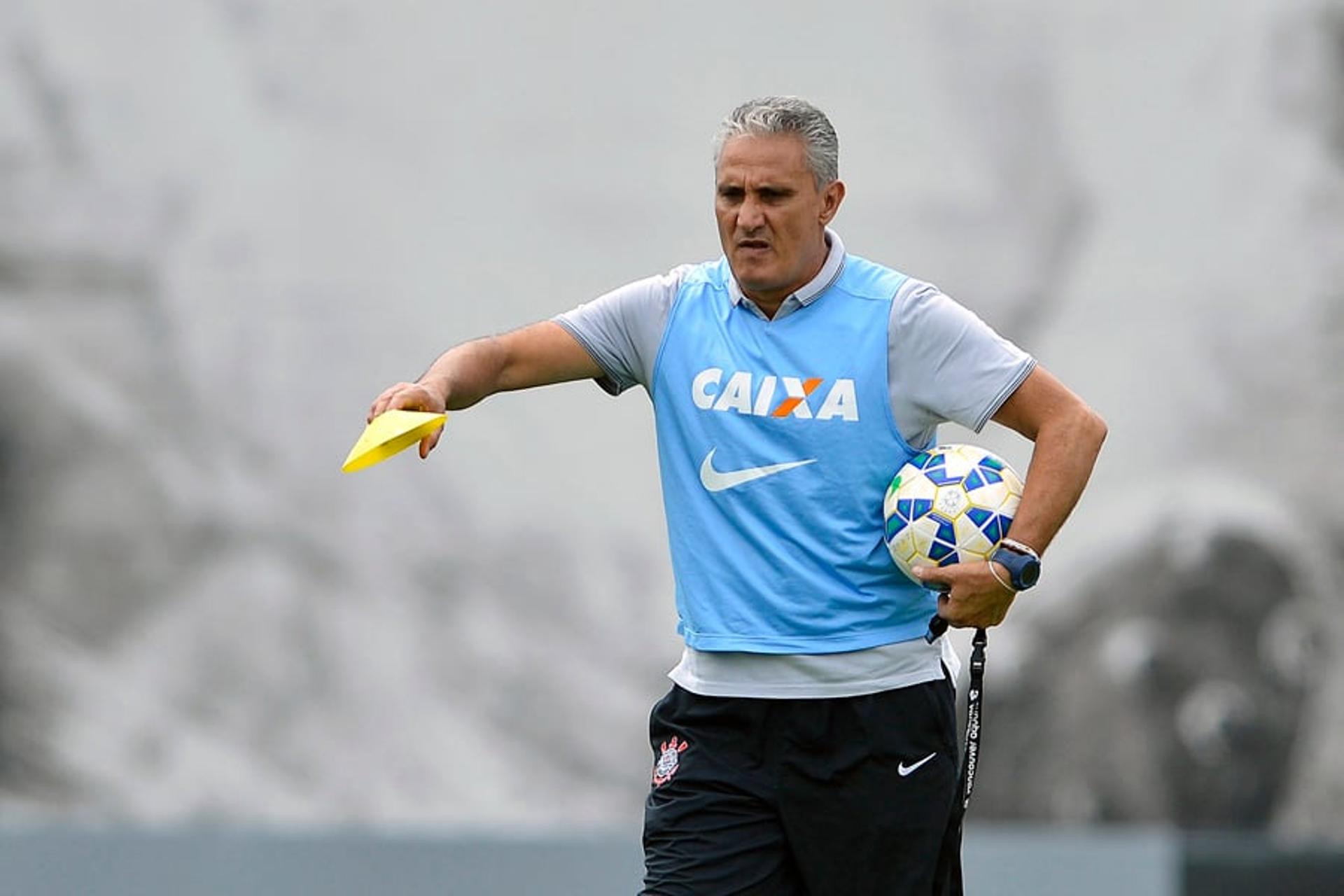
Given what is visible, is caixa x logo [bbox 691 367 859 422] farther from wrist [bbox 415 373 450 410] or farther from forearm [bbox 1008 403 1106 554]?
wrist [bbox 415 373 450 410]

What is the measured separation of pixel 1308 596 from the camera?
7836mm

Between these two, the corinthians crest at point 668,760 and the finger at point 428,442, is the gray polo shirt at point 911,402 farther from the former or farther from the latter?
the finger at point 428,442

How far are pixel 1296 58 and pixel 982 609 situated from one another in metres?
4.65

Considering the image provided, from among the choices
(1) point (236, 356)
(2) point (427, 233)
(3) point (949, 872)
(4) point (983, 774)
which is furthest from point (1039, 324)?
(3) point (949, 872)

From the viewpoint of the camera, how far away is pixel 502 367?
4.20 meters

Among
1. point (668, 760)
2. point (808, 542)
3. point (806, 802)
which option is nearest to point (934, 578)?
point (808, 542)

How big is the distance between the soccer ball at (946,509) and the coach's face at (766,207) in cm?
45

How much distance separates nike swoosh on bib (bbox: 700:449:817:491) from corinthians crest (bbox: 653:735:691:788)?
482 mm

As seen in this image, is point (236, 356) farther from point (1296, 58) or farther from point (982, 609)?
point (982, 609)

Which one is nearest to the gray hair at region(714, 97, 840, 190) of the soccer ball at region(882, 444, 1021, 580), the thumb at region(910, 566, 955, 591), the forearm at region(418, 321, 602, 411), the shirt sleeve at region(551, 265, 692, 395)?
the shirt sleeve at region(551, 265, 692, 395)

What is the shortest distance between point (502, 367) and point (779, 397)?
553mm

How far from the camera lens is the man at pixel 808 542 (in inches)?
156

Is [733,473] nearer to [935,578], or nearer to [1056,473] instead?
[935,578]

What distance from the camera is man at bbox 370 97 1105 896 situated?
13.0 ft
